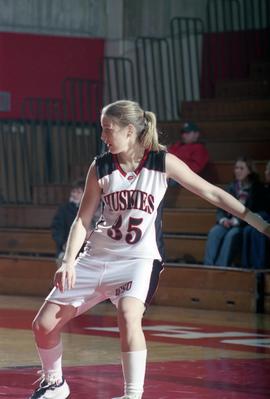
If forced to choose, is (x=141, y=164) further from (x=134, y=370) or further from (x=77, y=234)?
(x=134, y=370)

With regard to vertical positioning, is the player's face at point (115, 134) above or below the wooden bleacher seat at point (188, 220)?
above

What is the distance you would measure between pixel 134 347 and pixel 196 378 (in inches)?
57.4

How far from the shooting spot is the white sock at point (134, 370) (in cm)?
578

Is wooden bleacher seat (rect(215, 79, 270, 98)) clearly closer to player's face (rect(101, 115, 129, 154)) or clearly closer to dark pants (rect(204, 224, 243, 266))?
dark pants (rect(204, 224, 243, 266))

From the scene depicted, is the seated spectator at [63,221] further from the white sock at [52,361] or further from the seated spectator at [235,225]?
the white sock at [52,361]

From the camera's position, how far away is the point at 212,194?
20.1 feet

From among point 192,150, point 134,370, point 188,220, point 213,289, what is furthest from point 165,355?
point 192,150

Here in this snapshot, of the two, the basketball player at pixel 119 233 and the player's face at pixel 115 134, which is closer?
the basketball player at pixel 119 233

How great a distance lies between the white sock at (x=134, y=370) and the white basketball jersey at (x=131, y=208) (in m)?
0.53

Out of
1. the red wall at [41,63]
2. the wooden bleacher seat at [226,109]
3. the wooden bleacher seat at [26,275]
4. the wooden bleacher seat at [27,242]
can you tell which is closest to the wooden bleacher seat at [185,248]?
the wooden bleacher seat at [26,275]

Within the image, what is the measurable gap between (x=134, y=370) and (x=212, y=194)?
101 centimetres

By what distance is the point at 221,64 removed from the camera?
18141 mm

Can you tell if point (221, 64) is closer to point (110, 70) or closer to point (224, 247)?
point (110, 70)

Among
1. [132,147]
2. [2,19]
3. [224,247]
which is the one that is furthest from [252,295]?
[2,19]
